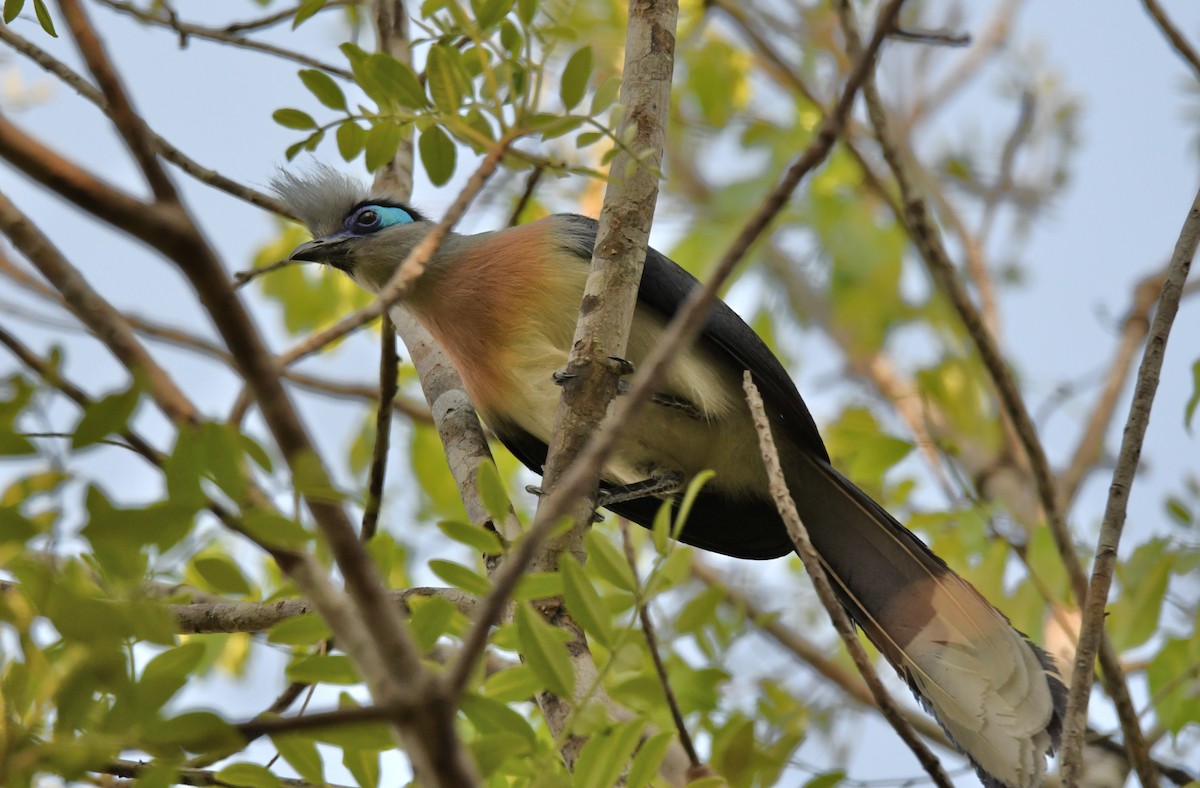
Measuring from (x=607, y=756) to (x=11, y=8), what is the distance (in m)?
2.05

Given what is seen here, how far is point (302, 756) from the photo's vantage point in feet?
5.55

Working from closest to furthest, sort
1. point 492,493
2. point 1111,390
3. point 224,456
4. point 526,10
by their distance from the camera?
point 224,456 → point 492,493 → point 526,10 → point 1111,390

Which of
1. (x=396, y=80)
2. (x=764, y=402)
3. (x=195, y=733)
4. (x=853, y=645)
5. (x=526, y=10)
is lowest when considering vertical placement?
(x=195, y=733)

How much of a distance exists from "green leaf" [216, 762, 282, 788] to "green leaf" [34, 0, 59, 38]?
183cm

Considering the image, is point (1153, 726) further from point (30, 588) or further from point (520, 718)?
point (30, 588)

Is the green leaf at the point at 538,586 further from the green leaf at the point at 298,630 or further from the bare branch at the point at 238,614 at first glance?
the bare branch at the point at 238,614

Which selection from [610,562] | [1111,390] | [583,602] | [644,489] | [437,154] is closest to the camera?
[583,602]

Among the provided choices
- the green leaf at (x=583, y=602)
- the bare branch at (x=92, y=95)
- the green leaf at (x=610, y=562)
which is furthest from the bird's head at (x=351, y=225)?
the green leaf at (x=583, y=602)

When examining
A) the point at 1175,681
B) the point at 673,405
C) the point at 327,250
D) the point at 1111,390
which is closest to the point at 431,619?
the point at 1175,681

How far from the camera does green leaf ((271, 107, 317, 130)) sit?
2650 millimetres

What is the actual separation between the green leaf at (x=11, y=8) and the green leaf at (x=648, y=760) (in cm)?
205

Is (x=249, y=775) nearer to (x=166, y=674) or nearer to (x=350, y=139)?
(x=166, y=674)

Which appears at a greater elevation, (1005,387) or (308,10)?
(308,10)

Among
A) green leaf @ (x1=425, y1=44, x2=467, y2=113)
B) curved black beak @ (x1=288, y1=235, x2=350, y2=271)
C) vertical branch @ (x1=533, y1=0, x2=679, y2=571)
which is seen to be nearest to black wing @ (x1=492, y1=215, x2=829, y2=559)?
curved black beak @ (x1=288, y1=235, x2=350, y2=271)
